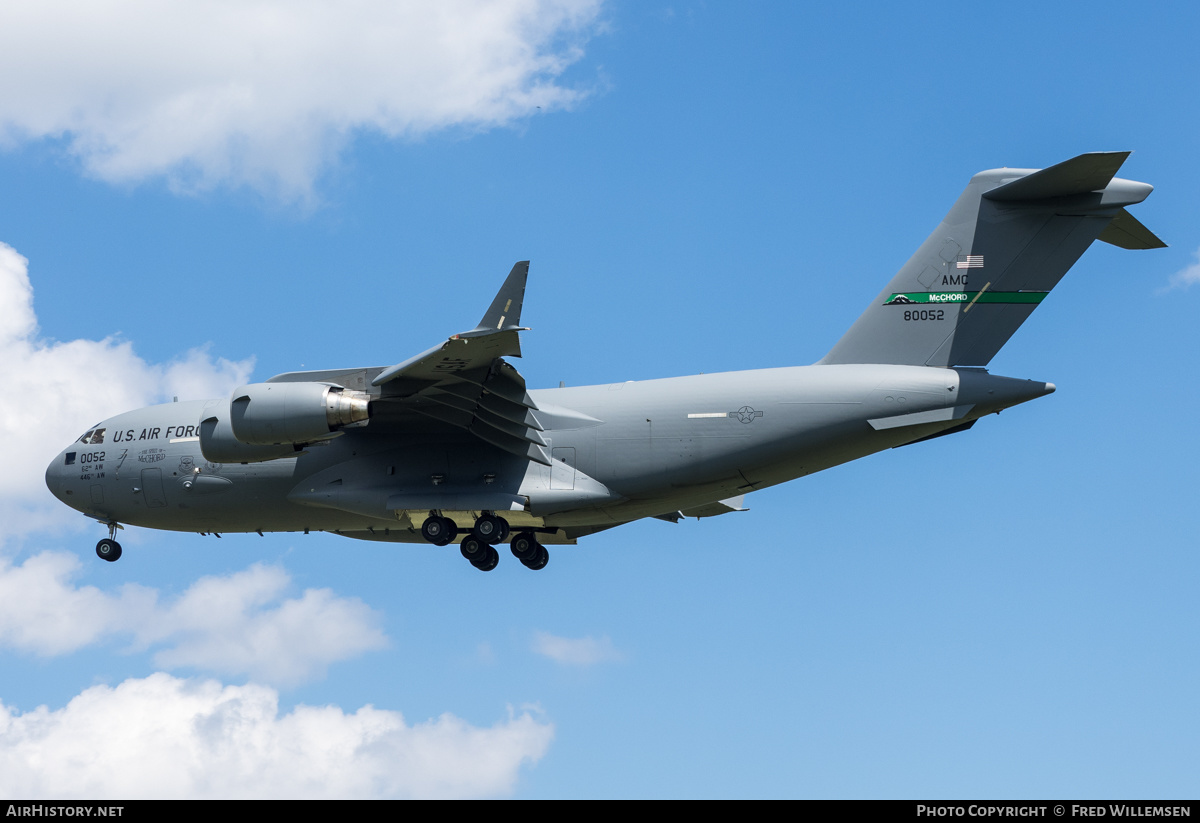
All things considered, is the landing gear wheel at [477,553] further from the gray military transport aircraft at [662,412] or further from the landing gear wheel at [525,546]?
the landing gear wheel at [525,546]

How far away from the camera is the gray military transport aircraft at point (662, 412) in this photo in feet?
48.7

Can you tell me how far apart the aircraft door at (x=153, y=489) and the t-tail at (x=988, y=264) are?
934cm

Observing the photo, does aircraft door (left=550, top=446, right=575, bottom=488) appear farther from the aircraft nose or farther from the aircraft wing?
the aircraft nose

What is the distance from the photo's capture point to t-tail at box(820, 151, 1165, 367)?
15.2m

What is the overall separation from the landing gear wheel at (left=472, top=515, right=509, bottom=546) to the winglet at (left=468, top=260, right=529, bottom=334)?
11.3 ft

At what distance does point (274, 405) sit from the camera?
14.8m

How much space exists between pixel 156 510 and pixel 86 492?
3.90 ft

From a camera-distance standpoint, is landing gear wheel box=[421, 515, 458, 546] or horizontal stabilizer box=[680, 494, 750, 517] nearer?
landing gear wheel box=[421, 515, 458, 546]

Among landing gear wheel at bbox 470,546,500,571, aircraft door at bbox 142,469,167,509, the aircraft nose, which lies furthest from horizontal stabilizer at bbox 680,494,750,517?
the aircraft nose

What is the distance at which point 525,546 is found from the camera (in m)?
17.4

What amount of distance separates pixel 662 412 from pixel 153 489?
7308 mm
